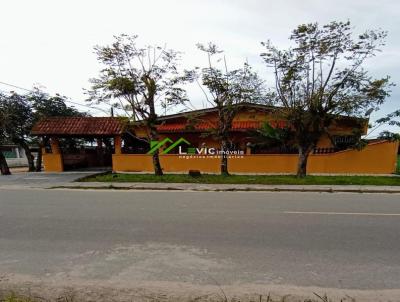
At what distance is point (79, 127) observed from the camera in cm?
2138

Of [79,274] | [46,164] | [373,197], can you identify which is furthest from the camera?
[46,164]

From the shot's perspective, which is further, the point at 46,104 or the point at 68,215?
the point at 46,104

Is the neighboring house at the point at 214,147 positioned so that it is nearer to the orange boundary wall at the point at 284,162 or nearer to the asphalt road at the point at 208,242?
the orange boundary wall at the point at 284,162

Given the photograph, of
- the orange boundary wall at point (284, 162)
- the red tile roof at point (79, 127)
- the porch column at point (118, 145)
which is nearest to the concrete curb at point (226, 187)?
the orange boundary wall at point (284, 162)

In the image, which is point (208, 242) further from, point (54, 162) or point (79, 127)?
point (54, 162)

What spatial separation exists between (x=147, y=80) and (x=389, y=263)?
13849 millimetres

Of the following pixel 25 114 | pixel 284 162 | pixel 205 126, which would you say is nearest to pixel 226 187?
pixel 284 162

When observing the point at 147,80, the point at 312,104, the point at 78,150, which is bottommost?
the point at 78,150

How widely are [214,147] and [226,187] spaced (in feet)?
28.3

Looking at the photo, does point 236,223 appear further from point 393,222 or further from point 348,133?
point 348,133

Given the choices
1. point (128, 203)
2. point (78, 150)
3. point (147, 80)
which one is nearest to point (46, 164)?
point (78, 150)

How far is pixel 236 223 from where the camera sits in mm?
6688

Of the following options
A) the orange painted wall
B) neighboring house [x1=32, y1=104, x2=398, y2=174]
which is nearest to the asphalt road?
neighboring house [x1=32, y1=104, x2=398, y2=174]

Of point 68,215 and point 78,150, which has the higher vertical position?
point 78,150
